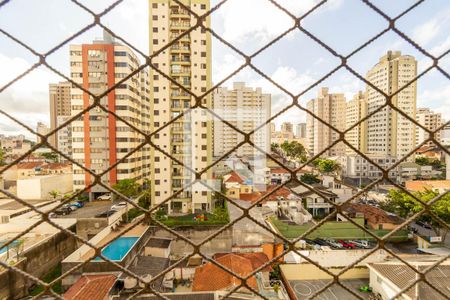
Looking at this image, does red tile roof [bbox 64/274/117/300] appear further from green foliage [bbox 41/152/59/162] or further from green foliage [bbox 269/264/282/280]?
green foliage [bbox 41/152/59/162]

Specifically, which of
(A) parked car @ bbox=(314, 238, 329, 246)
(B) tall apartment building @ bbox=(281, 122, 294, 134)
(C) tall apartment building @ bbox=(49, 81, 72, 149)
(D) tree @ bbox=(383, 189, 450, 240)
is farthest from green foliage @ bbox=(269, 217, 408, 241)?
(B) tall apartment building @ bbox=(281, 122, 294, 134)

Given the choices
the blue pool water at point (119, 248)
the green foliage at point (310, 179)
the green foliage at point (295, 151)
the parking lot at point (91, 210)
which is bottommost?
the blue pool water at point (119, 248)

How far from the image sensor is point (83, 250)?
15.9 ft

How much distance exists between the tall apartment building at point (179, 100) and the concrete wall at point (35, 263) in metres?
2.85

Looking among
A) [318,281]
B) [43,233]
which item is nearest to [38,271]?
[43,233]

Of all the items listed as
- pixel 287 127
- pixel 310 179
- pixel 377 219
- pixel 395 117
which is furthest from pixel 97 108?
pixel 287 127

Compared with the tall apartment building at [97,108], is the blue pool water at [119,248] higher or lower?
lower

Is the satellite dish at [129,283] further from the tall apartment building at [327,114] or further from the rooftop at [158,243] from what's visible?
the tall apartment building at [327,114]

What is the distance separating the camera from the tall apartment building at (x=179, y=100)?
778 centimetres

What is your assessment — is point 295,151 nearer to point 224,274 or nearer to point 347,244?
point 347,244

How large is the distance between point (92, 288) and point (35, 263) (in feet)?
7.59

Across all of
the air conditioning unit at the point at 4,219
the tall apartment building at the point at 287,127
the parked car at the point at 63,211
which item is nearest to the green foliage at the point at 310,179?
the parked car at the point at 63,211

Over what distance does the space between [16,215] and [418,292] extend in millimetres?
9032

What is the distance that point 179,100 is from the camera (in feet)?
26.7
